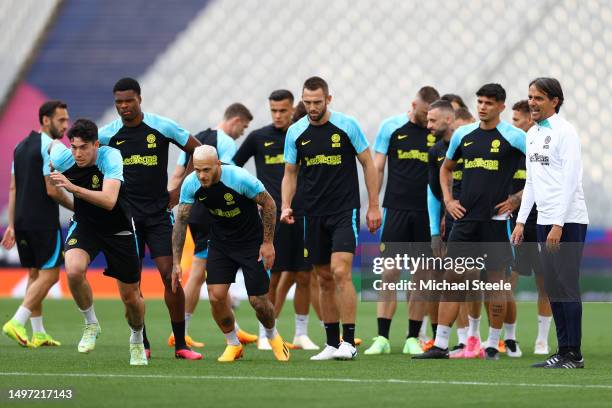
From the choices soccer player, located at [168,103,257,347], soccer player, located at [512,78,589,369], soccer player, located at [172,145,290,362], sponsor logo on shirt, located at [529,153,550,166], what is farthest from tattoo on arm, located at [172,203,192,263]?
sponsor logo on shirt, located at [529,153,550,166]

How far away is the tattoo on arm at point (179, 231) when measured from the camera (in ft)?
35.8

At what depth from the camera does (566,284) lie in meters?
10.4

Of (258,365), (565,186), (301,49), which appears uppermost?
(301,49)

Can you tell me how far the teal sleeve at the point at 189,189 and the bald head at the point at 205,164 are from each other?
0.73ft

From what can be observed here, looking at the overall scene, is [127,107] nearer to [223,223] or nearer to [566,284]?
[223,223]

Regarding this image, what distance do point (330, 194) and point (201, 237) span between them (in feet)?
8.35

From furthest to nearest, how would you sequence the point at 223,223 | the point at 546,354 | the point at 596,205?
the point at 596,205, the point at 546,354, the point at 223,223

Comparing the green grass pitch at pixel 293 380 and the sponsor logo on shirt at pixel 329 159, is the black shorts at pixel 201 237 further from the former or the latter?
the sponsor logo on shirt at pixel 329 159

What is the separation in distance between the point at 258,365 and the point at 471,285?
7.61 feet

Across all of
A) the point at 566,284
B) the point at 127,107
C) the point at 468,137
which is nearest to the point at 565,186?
the point at 566,284

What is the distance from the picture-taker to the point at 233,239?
11078 millimetres

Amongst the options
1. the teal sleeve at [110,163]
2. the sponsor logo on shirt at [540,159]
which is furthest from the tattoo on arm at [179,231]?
the sponsor logo on shirt at [540,159]

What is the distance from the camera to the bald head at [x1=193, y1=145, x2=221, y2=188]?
415 inches

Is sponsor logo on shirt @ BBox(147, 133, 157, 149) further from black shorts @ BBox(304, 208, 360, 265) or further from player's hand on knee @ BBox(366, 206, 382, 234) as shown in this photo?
player's hand on knee @ BBox(366, 206, 382, 234)
